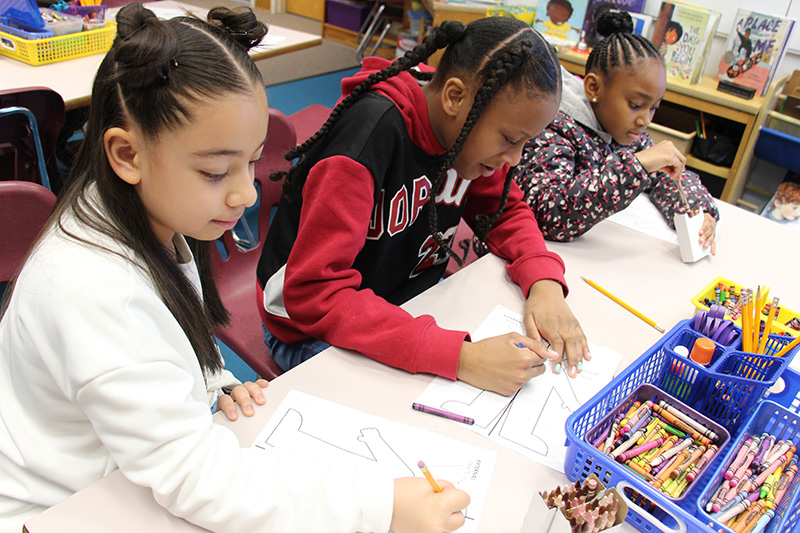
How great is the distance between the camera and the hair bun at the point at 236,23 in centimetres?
76

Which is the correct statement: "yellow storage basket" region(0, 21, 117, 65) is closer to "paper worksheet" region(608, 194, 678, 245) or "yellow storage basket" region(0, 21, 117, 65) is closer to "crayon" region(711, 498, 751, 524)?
"paper worksheet" region(608, 194, 678, 245)

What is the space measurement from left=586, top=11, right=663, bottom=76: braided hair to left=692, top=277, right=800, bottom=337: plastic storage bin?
2.04ft

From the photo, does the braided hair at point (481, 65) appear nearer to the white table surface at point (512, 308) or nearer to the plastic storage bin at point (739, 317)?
the white table surface at point (512, 308)

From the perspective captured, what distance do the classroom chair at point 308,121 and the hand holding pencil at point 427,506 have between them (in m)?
1.70

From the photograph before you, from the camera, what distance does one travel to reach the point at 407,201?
1.14 m

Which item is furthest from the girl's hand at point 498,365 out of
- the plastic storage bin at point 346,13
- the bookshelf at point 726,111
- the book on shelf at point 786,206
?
the plastic storage bin at point 346,13

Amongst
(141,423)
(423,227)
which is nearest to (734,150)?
(423,227)

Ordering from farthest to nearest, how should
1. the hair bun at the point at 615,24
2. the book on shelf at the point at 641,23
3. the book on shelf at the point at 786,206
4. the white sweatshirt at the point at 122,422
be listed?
the book on shelf at the point at 641,23
the book on shelf at the point at 786,206
the hair bun at the point at 615,24
the white sweatshirt at the point at 122,422

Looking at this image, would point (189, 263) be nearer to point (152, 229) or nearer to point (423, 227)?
point (152, 229)

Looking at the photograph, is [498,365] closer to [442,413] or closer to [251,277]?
[442,413]

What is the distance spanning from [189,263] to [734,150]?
2.76 meters

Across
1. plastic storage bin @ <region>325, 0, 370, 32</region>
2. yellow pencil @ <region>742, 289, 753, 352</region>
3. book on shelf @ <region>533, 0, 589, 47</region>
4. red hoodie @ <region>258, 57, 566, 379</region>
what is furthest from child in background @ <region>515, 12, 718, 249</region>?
plastic storage bin @ <region>325, 0, 370, 32</region>

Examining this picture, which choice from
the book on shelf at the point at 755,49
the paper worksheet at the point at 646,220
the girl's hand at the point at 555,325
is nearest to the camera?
the girl's hand at the point at 555,325

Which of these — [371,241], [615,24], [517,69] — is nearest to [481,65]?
[517,69]
